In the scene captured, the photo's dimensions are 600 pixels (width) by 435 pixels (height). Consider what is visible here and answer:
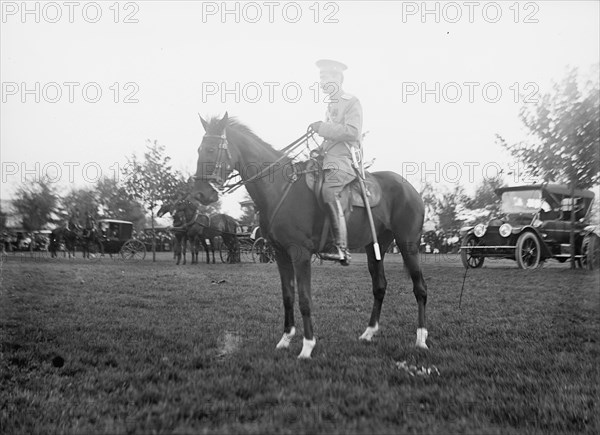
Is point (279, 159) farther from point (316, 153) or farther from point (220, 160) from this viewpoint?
point (220, 160)

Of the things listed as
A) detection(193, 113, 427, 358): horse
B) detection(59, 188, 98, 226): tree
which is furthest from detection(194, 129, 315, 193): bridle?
detection(59, 188, 98, 226): tree

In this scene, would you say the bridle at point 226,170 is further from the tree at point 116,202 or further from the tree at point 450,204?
the tree at point 450,204

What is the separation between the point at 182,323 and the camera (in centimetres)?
504

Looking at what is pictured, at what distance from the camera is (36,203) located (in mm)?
4242

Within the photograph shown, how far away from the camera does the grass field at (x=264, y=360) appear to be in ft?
8.25

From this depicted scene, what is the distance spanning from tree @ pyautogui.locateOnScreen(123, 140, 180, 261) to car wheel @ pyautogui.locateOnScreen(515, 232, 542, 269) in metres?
7.30

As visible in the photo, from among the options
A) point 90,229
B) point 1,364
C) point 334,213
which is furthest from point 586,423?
point 90,229

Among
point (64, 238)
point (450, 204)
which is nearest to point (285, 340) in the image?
point (64, 238)

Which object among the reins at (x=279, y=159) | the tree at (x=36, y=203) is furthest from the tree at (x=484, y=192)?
the tree at (x=36, y=203)

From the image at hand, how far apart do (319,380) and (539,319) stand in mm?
4028

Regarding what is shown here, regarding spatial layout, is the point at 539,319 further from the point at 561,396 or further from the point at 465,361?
the point at 561,396

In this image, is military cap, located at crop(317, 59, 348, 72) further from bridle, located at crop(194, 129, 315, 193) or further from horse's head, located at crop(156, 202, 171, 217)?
horse's head, located at crop(156, 202, 171, 217)

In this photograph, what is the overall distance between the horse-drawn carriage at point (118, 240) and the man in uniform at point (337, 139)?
2.39 m

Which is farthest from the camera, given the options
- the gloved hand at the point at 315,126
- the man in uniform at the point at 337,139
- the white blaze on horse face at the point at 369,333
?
the white blaze on horse face at the point at 369,333
